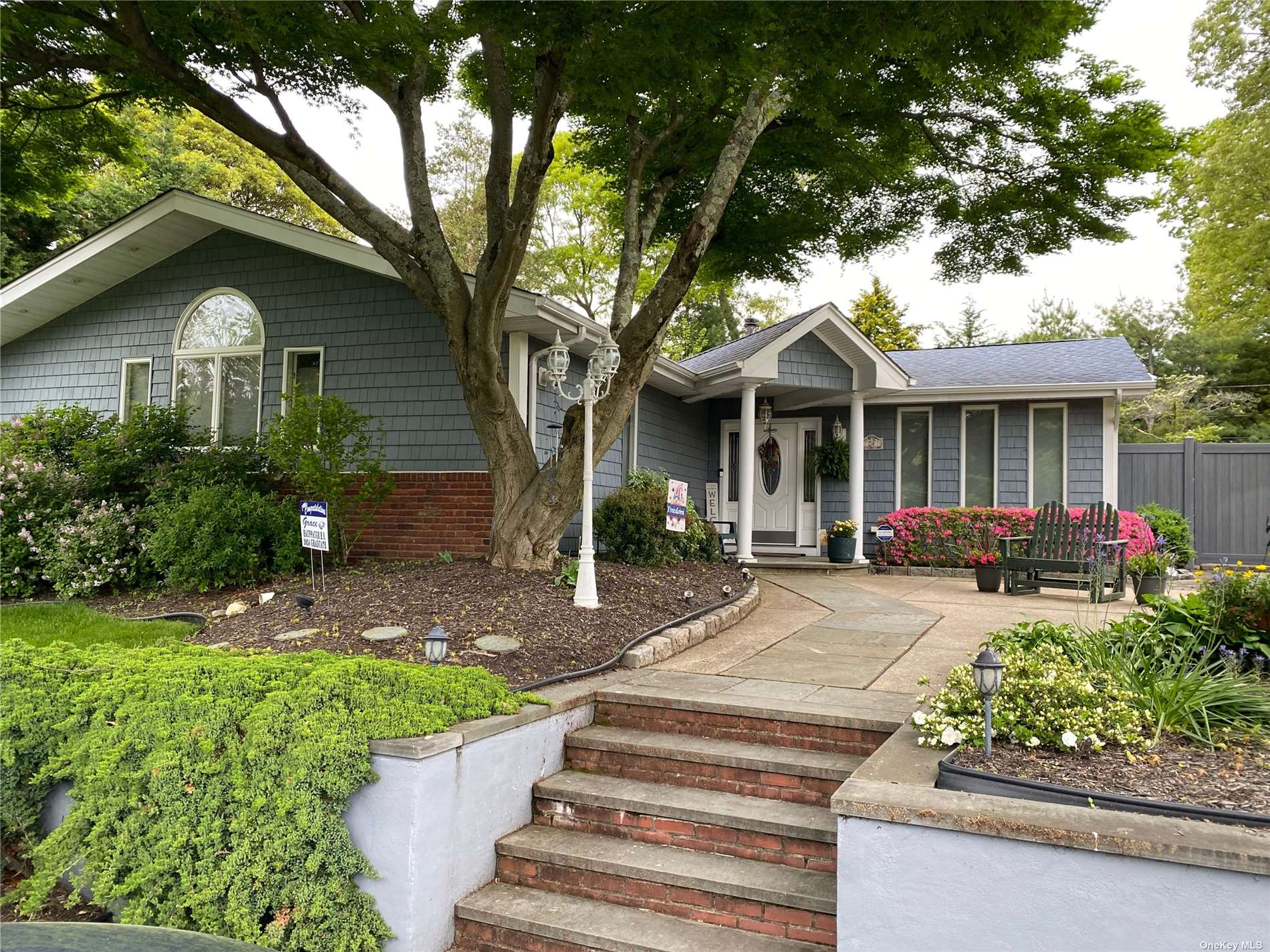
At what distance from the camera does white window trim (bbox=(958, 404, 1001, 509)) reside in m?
12.8

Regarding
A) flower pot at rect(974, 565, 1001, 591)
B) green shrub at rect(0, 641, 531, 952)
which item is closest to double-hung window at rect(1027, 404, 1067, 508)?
flower pot at rect(974, 565, 1001, 591)

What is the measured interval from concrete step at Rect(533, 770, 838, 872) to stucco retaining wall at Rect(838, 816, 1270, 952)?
604 mm

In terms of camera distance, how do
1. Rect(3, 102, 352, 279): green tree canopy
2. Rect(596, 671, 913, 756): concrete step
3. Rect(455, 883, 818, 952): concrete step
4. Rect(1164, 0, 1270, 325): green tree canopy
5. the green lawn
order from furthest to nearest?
Rect(1164, 0, 1270, 325): green tree canopy < Rect(3, 102, 352, 279): green tree canopy < the green lawn < Rect(596, 671, 913, 756): concrete step < Rect(455, 883, 818, 952): concrete step

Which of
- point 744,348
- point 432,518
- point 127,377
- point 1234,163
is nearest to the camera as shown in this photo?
point 432,518

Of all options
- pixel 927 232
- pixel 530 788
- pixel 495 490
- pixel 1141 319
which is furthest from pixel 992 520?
pixel 1141 319

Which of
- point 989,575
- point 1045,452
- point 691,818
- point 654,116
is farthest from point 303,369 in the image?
point 1045,452

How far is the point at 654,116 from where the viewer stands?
28.5 ft

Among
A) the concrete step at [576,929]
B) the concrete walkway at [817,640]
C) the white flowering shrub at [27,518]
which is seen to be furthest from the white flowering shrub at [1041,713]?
the white flowering shrub at [27,518]

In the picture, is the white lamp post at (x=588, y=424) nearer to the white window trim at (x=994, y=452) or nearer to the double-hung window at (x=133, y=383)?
the double-hung window at (x=133, y=383)

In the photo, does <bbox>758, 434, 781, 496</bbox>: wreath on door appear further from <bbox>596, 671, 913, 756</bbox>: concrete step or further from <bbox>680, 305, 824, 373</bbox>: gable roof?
<bbox>596, 671, 913, 756</bbox>: concrete step

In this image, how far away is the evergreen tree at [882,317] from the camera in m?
27.6

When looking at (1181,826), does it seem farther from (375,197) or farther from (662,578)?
(375,197)

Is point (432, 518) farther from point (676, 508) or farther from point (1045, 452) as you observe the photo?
point (1045, 452)

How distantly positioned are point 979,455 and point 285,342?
1021 cm
